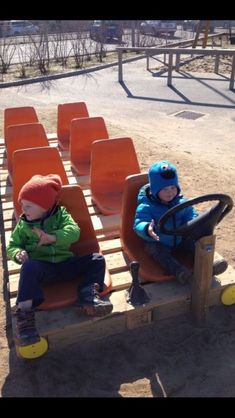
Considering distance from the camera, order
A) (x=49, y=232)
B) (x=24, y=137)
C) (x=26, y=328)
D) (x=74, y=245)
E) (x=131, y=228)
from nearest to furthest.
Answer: (x=26, y=328) < (x=49, y=232) < (x=74, y=245) < (x=131, y=228) < (x=24, y=137)

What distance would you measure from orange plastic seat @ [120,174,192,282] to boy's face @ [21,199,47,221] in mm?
875

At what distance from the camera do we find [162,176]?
3.04 m

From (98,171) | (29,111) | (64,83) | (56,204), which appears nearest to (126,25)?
(64,83)

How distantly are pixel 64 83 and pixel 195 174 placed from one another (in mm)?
8110

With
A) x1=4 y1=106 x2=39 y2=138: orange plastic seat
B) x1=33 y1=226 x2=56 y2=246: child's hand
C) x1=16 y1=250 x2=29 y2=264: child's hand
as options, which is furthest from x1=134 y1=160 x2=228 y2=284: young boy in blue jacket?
x1=4 y1=106 x2=39 y2=138: orange plastic seat

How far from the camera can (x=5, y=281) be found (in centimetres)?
366

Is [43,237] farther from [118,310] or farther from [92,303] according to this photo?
[118,310]

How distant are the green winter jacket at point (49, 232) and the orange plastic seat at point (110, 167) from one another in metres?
1.45

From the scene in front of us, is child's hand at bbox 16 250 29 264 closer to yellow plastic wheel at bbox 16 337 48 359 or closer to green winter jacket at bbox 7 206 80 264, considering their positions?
green winter jacket at bbox 7 206 80 264

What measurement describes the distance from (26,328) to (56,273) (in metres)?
0.44

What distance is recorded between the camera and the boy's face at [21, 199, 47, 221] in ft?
9.29

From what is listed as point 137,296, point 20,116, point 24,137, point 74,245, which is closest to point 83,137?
point 24,137

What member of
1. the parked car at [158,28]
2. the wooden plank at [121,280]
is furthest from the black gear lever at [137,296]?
the parked car at [158,28]
